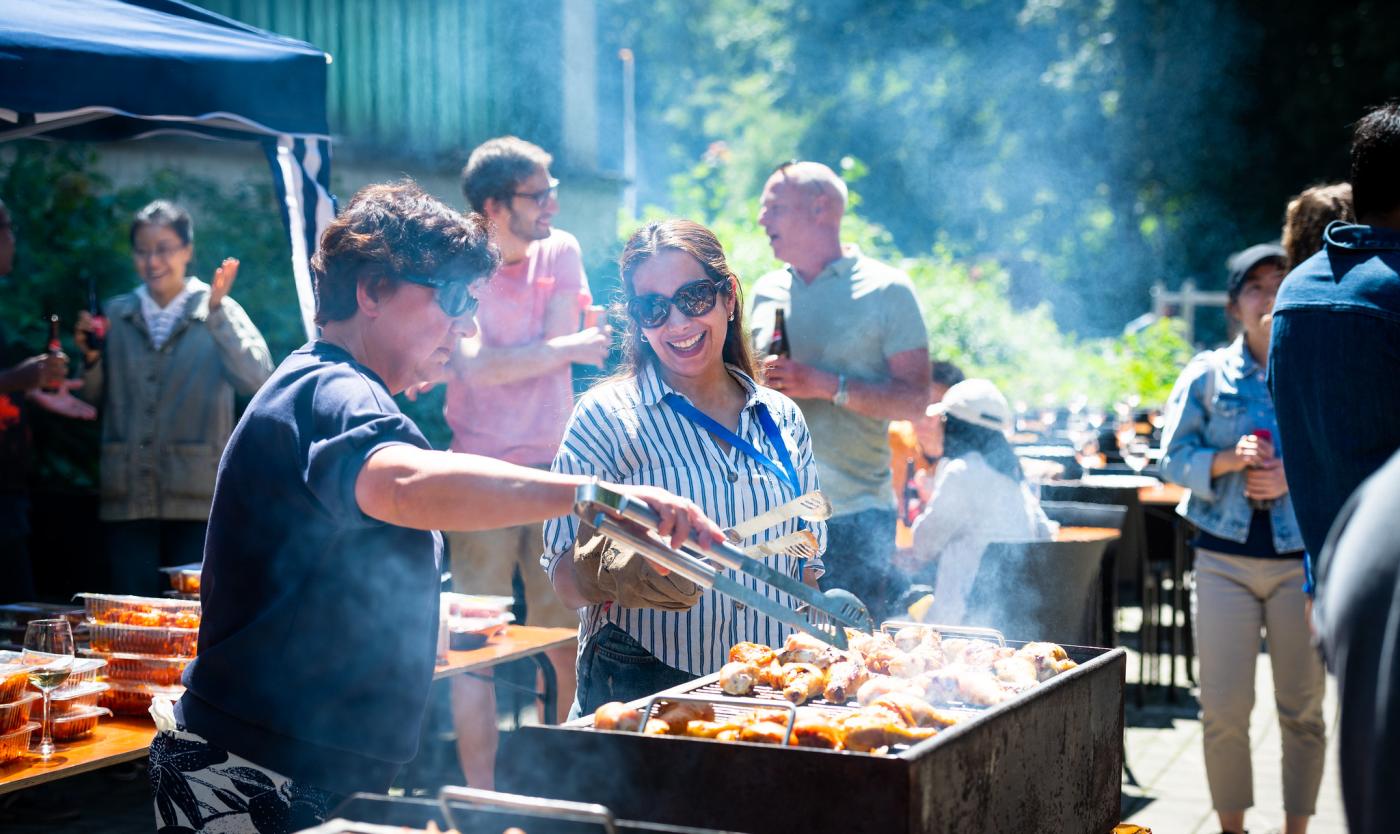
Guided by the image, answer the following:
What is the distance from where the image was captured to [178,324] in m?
5.80

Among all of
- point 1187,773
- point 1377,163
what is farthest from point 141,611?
point 1187,773

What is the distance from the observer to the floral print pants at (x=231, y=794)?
2.30 metres

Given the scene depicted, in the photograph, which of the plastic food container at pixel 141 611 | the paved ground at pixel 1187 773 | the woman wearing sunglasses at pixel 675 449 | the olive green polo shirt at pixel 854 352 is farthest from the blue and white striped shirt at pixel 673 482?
the paved ground at pixel 1187 773

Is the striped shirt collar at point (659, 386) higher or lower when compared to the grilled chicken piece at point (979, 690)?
higher

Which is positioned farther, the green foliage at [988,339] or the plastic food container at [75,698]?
the green foliage at [988,339]

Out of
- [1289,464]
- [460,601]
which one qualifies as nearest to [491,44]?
[460,601]

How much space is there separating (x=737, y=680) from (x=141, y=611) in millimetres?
1930

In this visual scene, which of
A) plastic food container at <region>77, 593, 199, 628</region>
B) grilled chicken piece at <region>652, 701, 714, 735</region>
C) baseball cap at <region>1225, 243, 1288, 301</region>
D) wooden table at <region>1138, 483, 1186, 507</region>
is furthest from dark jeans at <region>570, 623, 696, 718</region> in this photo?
wooden table at <region>1138, 483, 1186, 507</region>

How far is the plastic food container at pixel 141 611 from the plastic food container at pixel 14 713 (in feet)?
2.01

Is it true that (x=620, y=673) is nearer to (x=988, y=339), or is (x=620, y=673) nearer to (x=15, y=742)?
(x=15, y=742)

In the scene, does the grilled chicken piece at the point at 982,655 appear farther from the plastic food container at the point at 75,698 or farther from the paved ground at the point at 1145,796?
the paved ground at the point at 1145,796

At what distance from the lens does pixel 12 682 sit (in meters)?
3.00

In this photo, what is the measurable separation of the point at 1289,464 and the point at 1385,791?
6.08 feet

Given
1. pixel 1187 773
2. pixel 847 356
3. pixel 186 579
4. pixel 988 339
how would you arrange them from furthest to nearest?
pixel 988 339
pixel 1187 773
pixel 847 356
pixel 186 579
